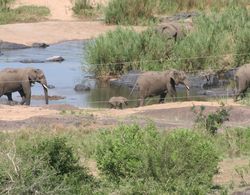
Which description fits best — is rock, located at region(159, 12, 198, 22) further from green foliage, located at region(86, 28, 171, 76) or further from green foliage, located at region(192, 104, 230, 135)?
green foliage, located at region(192, 104, 230, 135)

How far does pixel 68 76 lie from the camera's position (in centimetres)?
2648

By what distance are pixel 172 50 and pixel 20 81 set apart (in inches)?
226

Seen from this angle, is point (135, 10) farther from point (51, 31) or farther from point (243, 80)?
point (243, 80)

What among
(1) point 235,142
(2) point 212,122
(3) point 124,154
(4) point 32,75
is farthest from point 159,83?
(3) point 124,154

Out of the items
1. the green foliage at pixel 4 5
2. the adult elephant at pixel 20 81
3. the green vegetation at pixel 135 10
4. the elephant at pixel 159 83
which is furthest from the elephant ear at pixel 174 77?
the green foliage at pixel 4 5

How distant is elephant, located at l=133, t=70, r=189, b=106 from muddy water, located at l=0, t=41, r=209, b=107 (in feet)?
1.04

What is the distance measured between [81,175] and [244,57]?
15642mm

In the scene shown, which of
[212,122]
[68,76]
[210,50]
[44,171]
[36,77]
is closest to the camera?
[44,171]

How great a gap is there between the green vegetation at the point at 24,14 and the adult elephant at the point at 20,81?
14.2 meters

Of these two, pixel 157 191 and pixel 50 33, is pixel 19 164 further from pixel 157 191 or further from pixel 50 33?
pixel 50 33

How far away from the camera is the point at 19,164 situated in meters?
9.05

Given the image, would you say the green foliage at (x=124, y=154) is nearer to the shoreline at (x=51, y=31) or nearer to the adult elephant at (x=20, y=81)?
the adult elephant at (x=20, y=81)

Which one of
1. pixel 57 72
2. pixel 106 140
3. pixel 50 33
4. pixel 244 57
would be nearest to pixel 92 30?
pixel 50 33

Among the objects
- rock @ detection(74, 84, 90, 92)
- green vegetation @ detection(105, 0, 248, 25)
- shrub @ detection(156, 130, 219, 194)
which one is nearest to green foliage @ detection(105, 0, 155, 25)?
green vegetation @ detection(105, 0, 248, 25)
